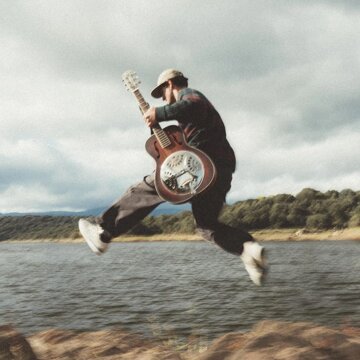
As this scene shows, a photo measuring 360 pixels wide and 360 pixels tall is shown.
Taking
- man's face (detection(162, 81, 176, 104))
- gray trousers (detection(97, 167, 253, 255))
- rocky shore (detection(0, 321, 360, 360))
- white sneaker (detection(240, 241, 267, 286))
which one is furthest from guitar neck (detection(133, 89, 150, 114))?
rocky shore (detection(0, 321, 360, 360))

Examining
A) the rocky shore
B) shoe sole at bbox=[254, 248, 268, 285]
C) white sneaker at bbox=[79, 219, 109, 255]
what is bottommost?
the rocky shore

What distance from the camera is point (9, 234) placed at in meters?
191

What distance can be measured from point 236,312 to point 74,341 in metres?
10.6

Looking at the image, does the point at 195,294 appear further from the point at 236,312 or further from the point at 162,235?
the point at 162,235

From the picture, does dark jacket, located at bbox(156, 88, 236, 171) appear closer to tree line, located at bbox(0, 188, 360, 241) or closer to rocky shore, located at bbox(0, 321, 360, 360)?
rocky shore, located at bbox(0, 321, 360, 360)

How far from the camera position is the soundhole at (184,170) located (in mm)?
4055

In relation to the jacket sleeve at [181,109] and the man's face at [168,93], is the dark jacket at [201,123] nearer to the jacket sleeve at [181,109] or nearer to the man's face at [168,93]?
the jacket sleeve at [181,109]

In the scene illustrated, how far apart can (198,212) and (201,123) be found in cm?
77

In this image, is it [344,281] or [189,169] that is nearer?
[189,169]

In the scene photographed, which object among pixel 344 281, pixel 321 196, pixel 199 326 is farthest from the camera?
pixel 321 196

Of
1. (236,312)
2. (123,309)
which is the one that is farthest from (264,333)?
(123,309)

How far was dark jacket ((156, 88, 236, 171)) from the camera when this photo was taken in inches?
159

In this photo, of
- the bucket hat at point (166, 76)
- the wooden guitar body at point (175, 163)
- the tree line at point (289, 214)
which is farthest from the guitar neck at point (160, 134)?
the tree line at point (289, 214)

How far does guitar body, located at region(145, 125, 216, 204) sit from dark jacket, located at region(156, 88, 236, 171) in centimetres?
13
